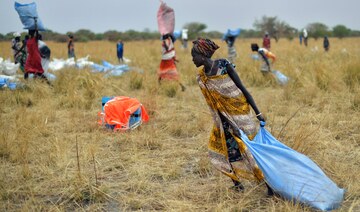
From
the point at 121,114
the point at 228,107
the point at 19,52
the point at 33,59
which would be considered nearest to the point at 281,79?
the point at 121,114

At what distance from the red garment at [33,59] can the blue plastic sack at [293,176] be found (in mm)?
7060

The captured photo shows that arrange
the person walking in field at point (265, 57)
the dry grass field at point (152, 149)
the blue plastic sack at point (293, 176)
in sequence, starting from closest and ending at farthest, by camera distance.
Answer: the blue plastic sack at point (293, 176)
the dry grass field at point (152, 149)
the person walking in field at point (265, 57)

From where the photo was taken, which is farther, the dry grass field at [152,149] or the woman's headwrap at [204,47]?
the dry grass field at [152,149]

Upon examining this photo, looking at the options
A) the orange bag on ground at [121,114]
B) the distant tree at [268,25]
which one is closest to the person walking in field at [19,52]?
the orange bag on ground at [121,114]

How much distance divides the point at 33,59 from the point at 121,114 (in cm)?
424

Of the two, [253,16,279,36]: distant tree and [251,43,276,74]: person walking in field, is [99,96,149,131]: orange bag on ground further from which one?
[253,16,279,36]: distant tree

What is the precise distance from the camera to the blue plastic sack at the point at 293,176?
3.15 meters

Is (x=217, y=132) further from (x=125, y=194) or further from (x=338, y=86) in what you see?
(x=338, y=86)

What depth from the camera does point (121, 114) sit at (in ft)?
19.1

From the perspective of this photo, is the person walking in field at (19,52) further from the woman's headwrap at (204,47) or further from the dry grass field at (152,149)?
the woman's headwrap at (204,47)

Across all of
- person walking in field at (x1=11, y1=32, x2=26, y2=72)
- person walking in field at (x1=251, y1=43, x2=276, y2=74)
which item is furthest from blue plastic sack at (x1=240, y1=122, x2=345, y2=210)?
person walking in field at (x1=11, y1=32, x2=26, y2=72)

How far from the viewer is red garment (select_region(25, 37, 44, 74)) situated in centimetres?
907

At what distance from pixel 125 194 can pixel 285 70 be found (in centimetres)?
747

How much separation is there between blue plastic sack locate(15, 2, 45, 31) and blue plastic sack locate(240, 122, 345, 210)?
6884 mm
